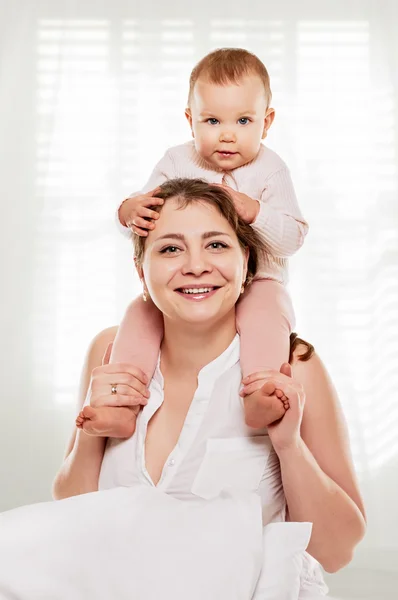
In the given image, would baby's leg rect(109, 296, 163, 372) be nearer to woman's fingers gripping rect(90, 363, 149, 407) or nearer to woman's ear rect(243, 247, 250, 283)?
woman's fingers gripping rect(90, 363, 149, 407)

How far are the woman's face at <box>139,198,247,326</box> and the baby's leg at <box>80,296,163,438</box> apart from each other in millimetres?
149

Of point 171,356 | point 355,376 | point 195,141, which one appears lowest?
point 355,376

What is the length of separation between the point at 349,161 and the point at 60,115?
1.24 metres

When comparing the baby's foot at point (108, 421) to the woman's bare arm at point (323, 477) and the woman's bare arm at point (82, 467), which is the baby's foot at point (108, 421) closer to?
the woman's bare arm at point (82, 467)

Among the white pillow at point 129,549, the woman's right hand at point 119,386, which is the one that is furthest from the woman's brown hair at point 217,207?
the white pillow at point 129,549

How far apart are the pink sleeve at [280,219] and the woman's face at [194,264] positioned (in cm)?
11

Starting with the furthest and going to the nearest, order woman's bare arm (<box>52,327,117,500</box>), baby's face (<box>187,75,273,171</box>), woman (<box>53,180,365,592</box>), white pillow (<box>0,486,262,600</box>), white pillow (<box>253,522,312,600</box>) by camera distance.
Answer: baby's face (<box>187,75,273,171</box>), woman's bare arm (<box>52,327,117,500</box>), woman (<box>53,180,365,592</box>), white pillow (<box>253,522,312,600</box>), white pillow (<box>0,486,262,600</box>)

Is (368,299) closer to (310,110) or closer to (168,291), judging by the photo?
(310,110)

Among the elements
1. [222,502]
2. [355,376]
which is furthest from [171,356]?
[355,376]

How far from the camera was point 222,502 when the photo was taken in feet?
5.68

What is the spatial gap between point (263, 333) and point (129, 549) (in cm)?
61

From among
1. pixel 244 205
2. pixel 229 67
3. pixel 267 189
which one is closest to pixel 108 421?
pixel 244 205

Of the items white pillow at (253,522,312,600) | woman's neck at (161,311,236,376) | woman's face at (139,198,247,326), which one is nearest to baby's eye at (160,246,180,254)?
woman's face at (139,198,247,326)

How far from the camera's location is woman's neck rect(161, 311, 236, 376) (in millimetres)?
2082
